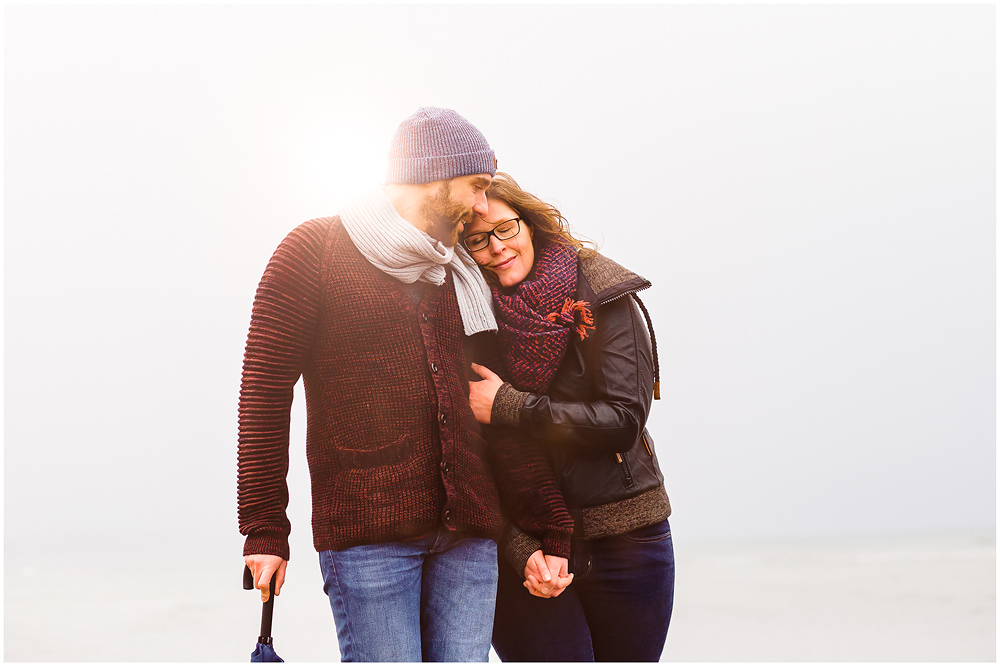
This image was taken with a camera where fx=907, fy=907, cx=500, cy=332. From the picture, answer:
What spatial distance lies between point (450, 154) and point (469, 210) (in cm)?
12

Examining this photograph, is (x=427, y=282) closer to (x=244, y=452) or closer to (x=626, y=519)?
(x=244, y=452)

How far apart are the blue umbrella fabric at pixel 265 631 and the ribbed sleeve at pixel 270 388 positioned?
0.20ft

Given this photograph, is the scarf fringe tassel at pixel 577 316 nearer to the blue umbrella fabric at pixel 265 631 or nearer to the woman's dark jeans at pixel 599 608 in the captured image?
the woman's dark jeans at pixel 599 608

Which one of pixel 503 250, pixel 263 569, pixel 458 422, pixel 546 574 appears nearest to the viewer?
pixel 263 569

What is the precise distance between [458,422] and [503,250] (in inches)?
17.3

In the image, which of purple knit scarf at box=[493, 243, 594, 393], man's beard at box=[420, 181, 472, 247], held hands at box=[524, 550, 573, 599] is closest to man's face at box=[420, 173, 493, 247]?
man's beard at box=[420, 181, 472, 247]

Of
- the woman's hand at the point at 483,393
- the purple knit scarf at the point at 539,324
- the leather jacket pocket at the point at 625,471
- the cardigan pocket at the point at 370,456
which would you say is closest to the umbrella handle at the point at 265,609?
the cardigan pocket at the point at 370,456

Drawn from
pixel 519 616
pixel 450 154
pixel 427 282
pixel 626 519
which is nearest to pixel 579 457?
pixel 626 519

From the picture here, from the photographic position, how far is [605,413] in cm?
197

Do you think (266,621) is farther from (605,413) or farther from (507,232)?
(507,232)

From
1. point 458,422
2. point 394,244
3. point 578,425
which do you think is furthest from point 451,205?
point 578,425

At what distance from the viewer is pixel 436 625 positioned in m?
1.76

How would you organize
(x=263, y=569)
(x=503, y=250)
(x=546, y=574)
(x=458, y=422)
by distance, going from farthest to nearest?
1. (x=503, y=250)
2. (x=546, y=574)
3. (x=458, y=422)
4. (x=263, y=569)

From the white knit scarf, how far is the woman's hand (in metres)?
0.13
